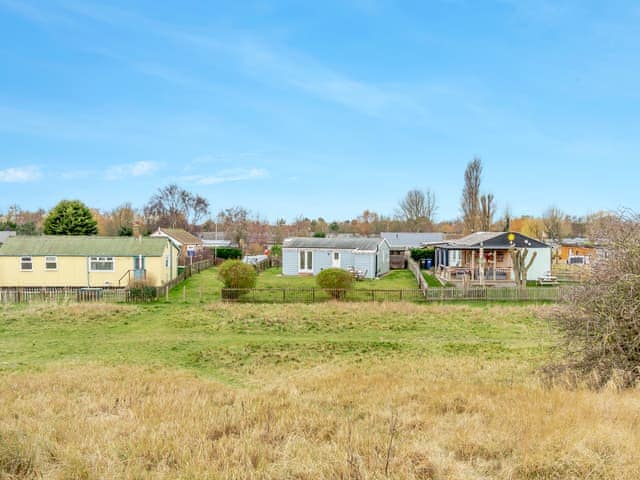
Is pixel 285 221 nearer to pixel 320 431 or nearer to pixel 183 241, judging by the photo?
pixel 183 241

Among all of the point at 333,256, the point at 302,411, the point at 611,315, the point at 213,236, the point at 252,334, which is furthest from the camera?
the point at 213,236

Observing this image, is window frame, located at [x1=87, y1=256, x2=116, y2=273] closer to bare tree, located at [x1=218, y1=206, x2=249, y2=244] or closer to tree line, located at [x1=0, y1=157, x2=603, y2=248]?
tree line, located at [x1=0, y1=157, x2=603, y2=248]

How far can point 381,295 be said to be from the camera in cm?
2258

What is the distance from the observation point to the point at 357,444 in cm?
456

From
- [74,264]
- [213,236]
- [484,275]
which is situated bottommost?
[484,275]

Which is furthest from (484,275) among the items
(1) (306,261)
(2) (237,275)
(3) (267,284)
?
(2) (237,275)

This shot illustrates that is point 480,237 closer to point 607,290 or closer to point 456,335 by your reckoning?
point 456,335

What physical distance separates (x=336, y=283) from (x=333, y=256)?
11.0 meters

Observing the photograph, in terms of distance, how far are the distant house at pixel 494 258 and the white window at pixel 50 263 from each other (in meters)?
24.4

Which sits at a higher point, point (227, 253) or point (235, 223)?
point (235, 223)

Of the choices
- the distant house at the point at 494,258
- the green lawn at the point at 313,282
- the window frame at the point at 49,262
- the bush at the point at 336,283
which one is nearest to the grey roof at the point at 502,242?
the distant house at the point at 494,258

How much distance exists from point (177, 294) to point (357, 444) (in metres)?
21.3

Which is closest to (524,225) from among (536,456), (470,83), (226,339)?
(470,83)

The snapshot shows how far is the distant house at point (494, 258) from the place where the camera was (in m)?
29.1
